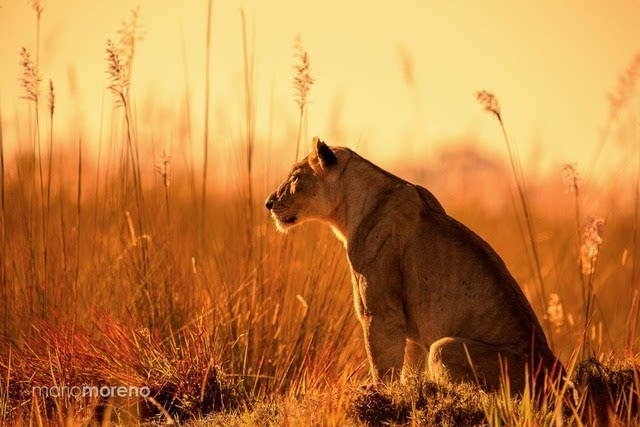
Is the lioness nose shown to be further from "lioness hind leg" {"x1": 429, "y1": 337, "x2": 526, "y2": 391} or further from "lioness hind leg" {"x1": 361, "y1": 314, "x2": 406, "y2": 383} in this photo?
"lioness hind leg" {"x1": 429, "y1": 337, "x2": 526, "y2": 391}

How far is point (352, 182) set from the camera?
6.36 meters

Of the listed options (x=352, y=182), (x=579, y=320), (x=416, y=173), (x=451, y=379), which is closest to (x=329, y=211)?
(x=352, y=182)

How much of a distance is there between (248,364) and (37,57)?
3022mm

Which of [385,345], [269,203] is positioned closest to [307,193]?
[269,203]

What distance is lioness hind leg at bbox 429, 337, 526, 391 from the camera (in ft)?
16.9

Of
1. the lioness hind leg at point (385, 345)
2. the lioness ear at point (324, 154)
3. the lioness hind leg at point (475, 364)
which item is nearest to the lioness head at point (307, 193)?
the lioness ear at point (324, 154)

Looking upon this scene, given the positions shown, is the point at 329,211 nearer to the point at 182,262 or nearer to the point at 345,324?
the point at 345,324

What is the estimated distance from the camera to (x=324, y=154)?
634 centimetres

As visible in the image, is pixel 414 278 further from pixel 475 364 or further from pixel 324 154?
pixel 324 154

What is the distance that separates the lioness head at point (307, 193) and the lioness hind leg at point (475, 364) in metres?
1.64

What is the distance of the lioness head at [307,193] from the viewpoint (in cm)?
646

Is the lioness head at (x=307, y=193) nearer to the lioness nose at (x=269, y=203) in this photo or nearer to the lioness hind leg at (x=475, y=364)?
the lioness nose at (x=269, y=203)

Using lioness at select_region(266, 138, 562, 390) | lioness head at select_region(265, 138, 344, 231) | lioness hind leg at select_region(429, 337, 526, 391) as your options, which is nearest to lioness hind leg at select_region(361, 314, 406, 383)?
lioness at select_region(266, 138, 562, 390)

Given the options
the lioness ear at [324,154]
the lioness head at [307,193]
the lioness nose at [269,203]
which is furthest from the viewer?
the lioness nose at [269,203]
